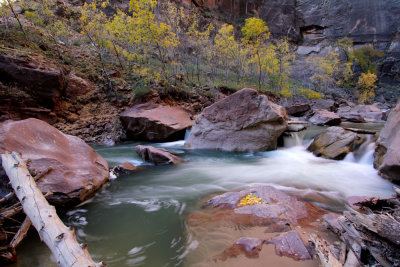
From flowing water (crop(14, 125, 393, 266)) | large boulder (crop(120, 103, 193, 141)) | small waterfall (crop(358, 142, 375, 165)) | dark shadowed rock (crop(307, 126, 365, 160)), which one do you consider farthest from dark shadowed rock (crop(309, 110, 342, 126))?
large boulder (crop(120, 103, 193, 141))

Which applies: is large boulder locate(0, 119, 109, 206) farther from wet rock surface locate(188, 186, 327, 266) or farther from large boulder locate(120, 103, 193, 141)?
large boulder locate(120, 103, 193, 141)

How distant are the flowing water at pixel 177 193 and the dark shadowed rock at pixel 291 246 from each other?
106 cm

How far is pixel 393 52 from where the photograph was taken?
4369cm

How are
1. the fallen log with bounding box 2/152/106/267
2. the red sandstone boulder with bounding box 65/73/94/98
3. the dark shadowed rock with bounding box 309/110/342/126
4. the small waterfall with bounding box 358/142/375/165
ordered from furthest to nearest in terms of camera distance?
the dark shadowed rock with bounding box 309/110/342/126 < the red sandstone boulder with bounding box 65/73/94/98 < the small waterfall with bounding box 358/142/375/165 < the fallen log with bounding box 2/152/106/267

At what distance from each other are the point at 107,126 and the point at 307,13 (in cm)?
5651

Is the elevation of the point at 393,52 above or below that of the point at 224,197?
above

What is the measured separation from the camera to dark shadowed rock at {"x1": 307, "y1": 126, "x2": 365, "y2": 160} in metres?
8.17

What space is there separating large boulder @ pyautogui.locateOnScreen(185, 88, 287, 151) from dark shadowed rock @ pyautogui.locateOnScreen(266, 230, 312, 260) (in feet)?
23.2

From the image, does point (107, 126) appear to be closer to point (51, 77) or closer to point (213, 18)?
point (51, 77)

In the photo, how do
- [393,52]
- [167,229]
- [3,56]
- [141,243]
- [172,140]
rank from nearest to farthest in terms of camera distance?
[141,243], [167,229], [3,56], [172,140], [393,52]

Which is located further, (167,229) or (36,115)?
(36,115)

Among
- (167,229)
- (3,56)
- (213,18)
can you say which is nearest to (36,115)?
(3,56)

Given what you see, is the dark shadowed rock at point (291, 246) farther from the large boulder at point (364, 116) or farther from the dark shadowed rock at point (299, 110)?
the large boulder at point (364, 116)

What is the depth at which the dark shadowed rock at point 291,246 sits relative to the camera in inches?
98.7
